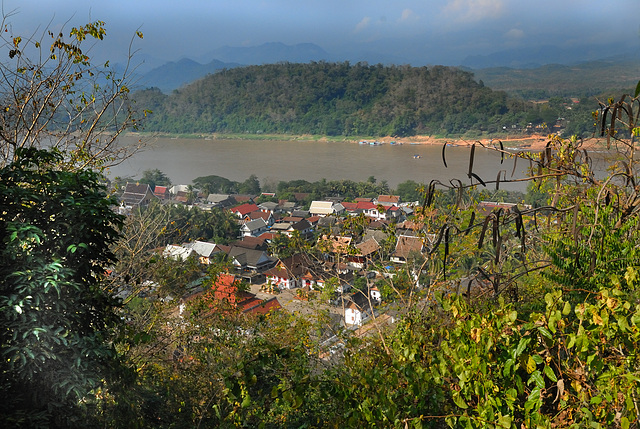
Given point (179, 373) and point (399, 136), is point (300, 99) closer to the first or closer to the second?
point (399, 136)

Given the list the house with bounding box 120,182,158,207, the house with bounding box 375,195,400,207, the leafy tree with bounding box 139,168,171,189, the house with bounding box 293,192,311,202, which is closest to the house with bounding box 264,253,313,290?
the house with bounding box 375,195,400,207

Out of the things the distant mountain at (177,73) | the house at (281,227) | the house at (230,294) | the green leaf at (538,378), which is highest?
the distant mountain at (177,73)

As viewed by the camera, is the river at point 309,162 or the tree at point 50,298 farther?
the river at point 309,162

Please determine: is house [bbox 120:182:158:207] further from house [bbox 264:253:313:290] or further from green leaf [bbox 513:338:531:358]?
green leaf [bbox 513:338:531:358]

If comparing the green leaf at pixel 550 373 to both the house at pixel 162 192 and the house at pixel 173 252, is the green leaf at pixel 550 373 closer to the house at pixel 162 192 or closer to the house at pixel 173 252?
the house at pixel 173 252

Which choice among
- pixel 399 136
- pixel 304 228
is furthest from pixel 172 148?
pixel 304 228

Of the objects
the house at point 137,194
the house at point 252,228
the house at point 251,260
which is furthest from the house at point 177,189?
the house at point 251,260
